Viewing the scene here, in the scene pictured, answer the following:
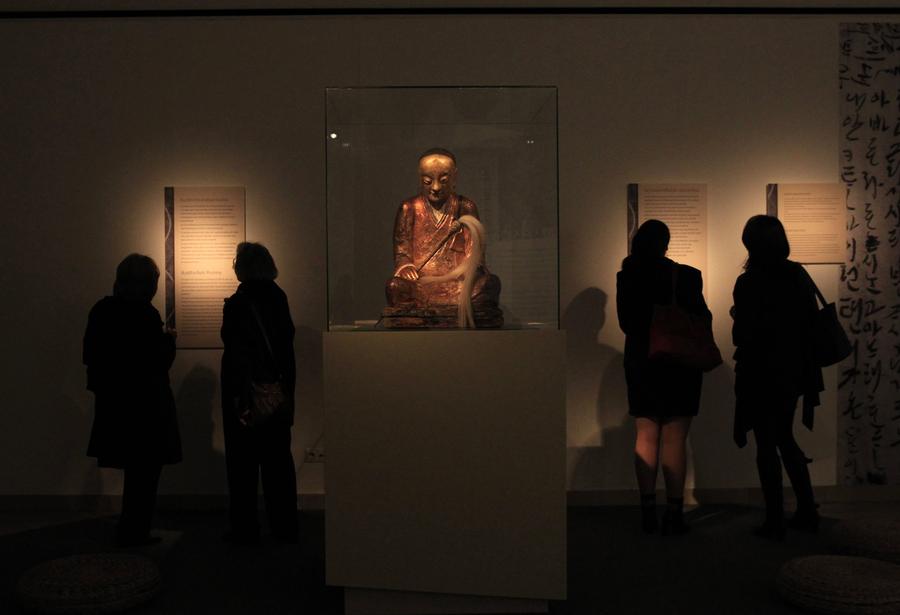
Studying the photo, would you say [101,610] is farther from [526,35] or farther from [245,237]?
[526,35]

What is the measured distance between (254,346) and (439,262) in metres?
1.29

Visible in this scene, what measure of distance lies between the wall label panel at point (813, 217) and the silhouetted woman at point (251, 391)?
3020 mm

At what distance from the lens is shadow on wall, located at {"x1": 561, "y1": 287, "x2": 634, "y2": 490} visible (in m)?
5.48

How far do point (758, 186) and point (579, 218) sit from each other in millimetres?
1097

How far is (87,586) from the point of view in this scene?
3.46 meters

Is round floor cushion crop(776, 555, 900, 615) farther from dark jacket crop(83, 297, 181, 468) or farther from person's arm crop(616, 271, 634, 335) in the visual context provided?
dark jacket crop(83, 297, 181, 468)

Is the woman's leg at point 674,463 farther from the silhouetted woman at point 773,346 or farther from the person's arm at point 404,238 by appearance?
the person's arm at point 404,238

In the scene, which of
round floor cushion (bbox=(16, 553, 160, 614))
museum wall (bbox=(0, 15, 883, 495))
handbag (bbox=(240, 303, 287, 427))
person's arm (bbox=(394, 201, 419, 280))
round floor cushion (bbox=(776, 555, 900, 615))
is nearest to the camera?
round floor cushion (bbox=(776, 555, 900, 615))

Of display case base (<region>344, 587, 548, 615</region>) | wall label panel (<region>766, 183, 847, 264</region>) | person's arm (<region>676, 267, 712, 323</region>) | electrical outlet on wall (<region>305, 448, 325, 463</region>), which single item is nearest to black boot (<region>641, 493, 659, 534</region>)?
person's arm (<region>676, 267, 712, 323</region>)

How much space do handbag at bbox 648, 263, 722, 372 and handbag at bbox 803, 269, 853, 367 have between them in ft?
1.58

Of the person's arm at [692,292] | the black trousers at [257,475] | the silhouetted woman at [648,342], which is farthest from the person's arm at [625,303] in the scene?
the black trousers at [257,475]

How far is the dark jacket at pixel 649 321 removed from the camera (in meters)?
4.46

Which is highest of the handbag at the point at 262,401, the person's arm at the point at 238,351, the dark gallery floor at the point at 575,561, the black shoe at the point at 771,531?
the person's arm at the point at 238,351

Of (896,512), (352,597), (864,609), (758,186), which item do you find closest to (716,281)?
(758,186)
